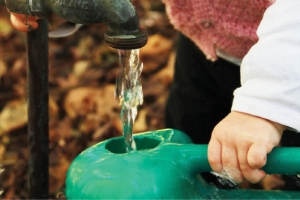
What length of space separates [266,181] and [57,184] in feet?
1.60

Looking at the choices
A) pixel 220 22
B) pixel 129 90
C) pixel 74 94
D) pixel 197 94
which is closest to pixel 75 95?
pixel 74 94

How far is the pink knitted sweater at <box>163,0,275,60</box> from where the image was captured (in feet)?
2.91

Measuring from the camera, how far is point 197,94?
113 centimetres

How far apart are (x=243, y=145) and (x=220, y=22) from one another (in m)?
0.35

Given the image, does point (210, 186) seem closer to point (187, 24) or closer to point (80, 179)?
point (80, 179)

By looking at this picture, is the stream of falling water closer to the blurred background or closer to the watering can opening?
the watering can opening

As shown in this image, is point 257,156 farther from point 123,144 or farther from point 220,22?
point 220,22

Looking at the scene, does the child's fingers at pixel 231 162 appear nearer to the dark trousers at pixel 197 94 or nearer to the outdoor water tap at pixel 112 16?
the outdoor water tap at pixel 112 16

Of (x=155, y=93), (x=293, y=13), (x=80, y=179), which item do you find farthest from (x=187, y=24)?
(x=155, y=93)

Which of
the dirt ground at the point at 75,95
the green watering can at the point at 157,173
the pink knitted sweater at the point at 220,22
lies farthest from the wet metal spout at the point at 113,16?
the dirt ground at the point at 75,95

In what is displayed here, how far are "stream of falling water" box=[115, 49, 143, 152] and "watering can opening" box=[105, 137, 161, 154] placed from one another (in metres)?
0.02

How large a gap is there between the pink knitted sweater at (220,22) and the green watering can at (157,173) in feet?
0.90

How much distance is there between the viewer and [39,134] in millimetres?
843

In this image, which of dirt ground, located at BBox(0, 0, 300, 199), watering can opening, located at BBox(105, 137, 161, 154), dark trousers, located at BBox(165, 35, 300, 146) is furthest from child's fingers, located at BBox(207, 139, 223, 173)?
dirt ground, located at BBox(0, 0, 300, 199)
